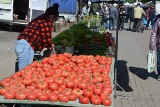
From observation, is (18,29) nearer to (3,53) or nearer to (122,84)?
(3,53)

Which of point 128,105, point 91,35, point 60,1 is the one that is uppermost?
point 60,1

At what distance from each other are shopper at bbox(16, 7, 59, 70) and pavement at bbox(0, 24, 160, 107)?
2040 mm

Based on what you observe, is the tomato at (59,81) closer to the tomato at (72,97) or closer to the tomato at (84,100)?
the tomato at (72,97)

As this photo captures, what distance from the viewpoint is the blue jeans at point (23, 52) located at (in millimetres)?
6680

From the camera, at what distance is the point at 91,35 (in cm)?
896

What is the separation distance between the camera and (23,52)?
673 cm

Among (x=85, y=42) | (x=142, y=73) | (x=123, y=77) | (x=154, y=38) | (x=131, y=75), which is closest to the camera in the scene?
(x=85, y=42)

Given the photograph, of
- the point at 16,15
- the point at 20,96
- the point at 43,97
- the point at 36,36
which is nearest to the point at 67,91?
the point at 43,97

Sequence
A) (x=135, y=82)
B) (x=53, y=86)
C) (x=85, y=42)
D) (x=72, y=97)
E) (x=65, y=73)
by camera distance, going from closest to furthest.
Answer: (x=72, y=97)
(x=53, y=86)
(x=65, y=73)
(x=85, y=42)
(x=135, y=82)

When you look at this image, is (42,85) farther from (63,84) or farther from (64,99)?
(64,99)

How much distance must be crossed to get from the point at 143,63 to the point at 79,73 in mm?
6604

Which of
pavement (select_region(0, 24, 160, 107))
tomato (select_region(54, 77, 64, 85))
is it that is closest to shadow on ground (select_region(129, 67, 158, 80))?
pavement (select_region(0, 24, 160, 107))

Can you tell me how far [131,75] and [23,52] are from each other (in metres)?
4.27

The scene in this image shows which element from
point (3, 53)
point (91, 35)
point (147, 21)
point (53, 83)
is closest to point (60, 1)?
point (147, 21)
